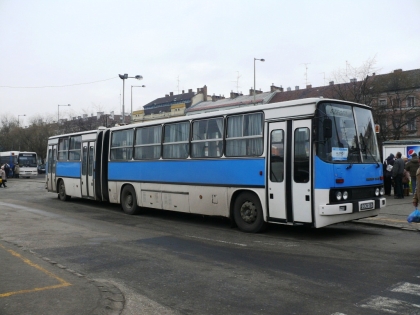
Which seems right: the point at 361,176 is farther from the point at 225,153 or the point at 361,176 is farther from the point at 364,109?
the point at 225,153

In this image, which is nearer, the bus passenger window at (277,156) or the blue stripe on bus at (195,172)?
the bus passenger window at (277,156)

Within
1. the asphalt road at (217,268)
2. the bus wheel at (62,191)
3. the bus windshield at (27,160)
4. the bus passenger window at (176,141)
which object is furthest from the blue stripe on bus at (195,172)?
the bus windshield at (27,160)

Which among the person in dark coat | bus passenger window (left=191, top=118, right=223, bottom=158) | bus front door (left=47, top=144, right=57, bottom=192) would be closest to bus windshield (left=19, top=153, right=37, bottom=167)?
bus front door (left=47, top=144, right=57, bottom=192)

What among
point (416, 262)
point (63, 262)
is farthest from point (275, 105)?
point (63, 262)

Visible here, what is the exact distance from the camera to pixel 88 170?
18625 millimetres

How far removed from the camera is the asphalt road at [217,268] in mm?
5566

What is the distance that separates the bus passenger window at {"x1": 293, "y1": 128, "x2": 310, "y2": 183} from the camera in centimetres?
988

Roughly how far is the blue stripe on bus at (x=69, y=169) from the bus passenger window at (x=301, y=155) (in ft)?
38.9

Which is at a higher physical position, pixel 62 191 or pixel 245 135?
pixel 245 135

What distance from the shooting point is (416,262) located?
7688 mm

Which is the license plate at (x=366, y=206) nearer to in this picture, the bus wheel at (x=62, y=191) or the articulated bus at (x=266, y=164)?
the articulated bus at (x=266, y=164)

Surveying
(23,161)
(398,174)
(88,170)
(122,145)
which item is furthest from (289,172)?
(23,161)

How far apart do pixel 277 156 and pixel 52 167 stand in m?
15.2

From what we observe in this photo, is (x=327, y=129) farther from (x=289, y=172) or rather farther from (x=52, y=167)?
(x=52, y=167)
